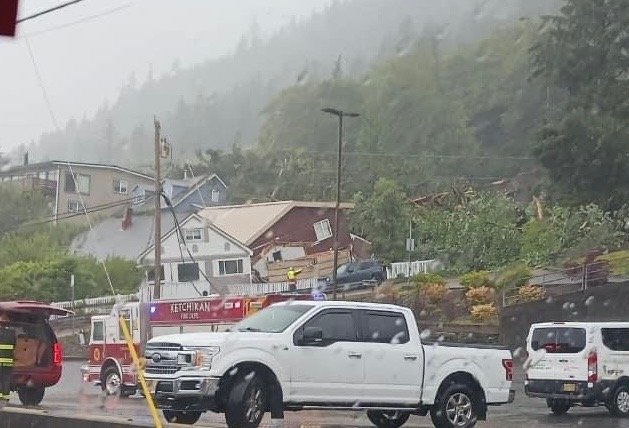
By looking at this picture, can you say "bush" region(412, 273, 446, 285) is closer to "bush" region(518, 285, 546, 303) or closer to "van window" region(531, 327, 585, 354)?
"bush" region(518, 285, 546, 303)

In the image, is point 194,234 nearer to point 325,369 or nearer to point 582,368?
point 582,368

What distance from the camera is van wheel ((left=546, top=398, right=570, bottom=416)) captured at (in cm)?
1867

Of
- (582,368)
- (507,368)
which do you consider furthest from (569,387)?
(507,368)

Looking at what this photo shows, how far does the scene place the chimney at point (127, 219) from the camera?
4541 cm

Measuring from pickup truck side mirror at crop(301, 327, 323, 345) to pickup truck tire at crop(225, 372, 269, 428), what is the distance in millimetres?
741

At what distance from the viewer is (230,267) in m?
44.5

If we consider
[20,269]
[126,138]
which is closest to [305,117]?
[126,138]

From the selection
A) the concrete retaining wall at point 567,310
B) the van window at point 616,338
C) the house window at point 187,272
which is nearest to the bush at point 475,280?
the concrete retaining wall at point 567,310

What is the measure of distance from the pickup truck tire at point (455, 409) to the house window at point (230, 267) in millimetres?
30349

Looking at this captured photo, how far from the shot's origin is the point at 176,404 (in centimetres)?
1232

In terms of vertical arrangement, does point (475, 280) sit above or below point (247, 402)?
Answer: above

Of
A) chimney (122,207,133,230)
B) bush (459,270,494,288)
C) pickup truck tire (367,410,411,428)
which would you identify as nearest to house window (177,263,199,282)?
chimney (122,207,133,230)

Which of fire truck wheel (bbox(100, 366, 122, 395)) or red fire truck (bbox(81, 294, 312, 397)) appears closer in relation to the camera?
fire truck wheel (bbox(100, 366, 122, 395))

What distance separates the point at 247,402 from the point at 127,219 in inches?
1345
